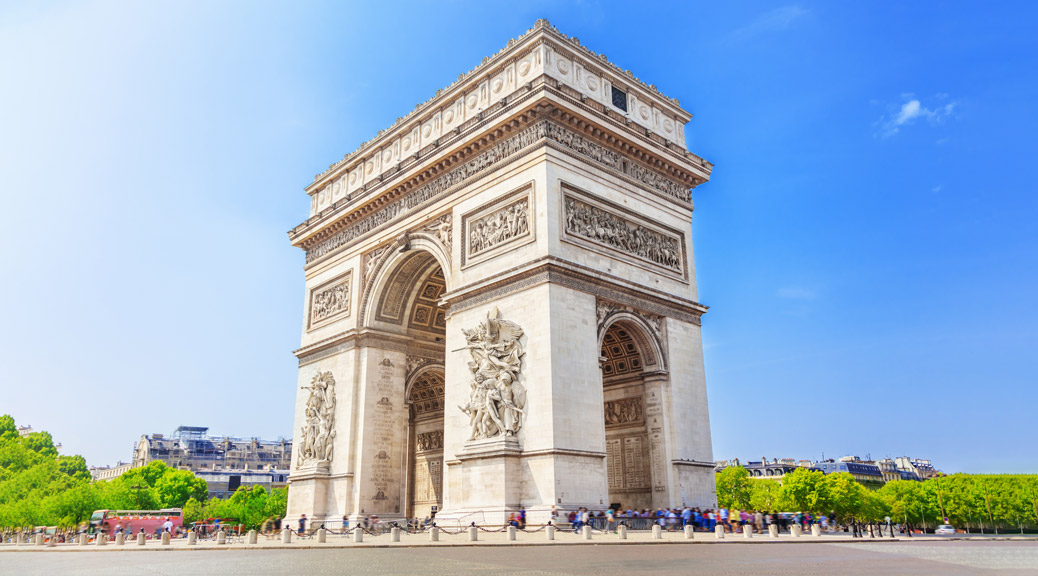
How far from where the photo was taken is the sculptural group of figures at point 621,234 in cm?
2205

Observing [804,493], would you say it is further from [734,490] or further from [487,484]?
[487,484]

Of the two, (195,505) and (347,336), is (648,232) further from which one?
(195,505)

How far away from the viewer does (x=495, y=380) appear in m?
20.9

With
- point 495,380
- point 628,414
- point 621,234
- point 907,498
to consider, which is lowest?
point 907,498

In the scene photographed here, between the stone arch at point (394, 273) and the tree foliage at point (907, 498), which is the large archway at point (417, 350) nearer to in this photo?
the stone arch at point (394, 273)

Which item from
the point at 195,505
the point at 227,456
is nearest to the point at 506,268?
the point at 195,505

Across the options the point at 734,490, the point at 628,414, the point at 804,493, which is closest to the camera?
the point at 628,414

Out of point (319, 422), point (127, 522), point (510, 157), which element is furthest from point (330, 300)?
point (127, 522)

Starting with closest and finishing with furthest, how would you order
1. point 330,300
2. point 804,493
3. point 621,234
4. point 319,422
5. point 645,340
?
point 645,340 < point 621,234 < point 319,422 < point 330,300 < point 804,493

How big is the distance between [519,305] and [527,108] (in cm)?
573

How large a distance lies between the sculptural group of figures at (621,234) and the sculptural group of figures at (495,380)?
355 centimetres

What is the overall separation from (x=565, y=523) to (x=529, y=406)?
322 cm

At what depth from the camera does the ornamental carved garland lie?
73.3ft

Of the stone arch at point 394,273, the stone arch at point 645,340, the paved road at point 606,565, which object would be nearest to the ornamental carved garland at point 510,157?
the stone arch at point 394,273
